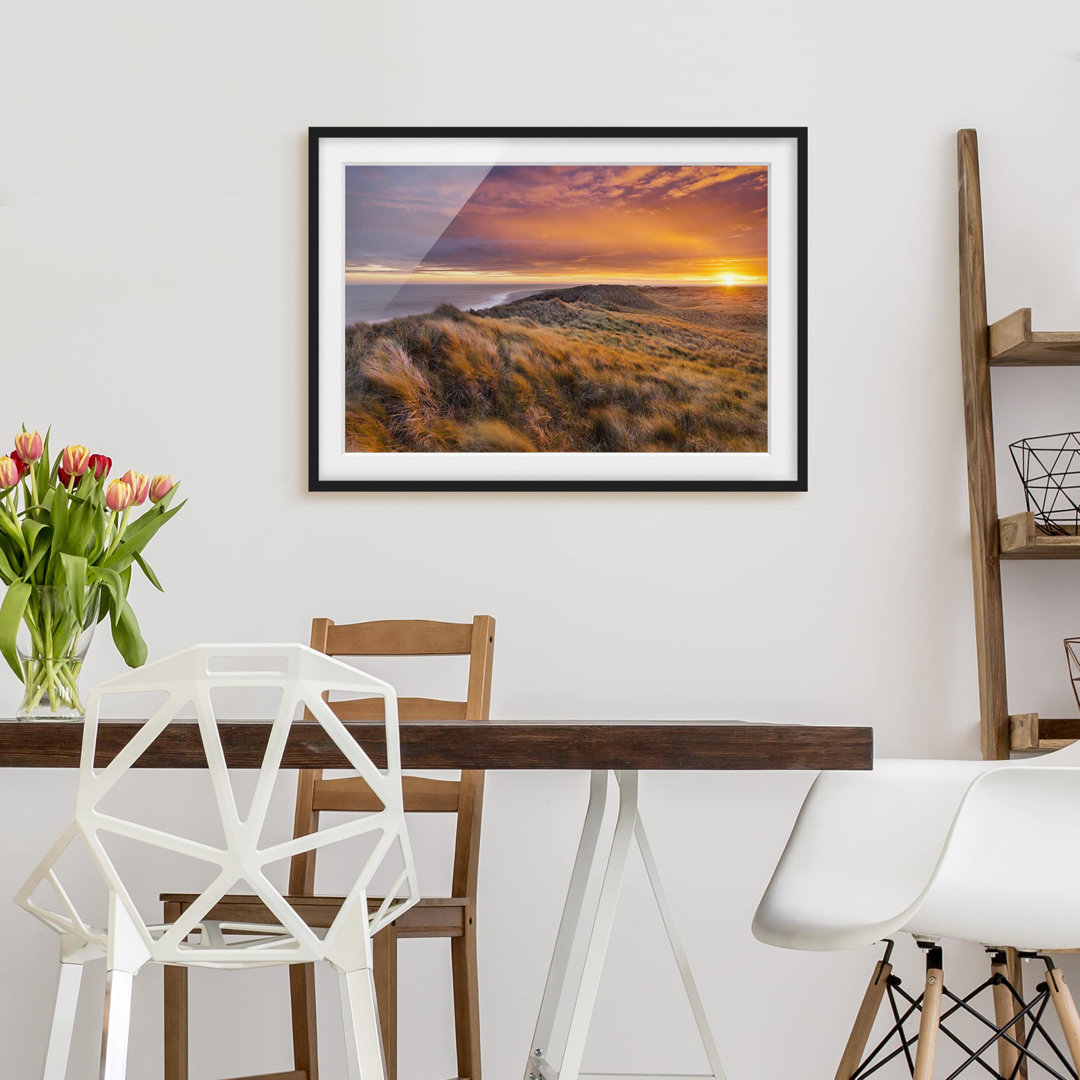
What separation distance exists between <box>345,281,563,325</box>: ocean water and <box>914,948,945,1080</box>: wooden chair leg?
163 centimetres

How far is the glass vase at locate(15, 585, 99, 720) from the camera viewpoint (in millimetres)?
1755

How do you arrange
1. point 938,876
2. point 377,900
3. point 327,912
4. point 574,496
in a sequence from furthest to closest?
point 574,496, point 377,900, point 327,912, point 938,876

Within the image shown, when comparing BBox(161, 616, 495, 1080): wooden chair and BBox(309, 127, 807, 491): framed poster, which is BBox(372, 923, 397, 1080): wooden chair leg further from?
BBox(309, 127, 807, 491): framed poster

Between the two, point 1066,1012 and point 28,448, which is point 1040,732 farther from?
point 28,448

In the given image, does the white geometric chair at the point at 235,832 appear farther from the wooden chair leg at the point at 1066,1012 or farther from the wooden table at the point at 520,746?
the wooden chair leg at the point at 1066,1012

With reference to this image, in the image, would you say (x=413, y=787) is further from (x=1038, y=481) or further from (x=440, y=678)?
(x=1038, y=481)

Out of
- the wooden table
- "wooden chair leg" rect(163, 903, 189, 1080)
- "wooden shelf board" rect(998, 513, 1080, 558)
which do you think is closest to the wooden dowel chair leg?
"wooden chair leg" rect(163, 903, 189, 1080)

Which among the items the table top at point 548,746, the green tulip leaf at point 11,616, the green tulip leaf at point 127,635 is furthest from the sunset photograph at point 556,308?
the table top at point 548,746

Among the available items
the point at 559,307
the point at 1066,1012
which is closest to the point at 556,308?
the point at 559,307

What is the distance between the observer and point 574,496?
2555 mm

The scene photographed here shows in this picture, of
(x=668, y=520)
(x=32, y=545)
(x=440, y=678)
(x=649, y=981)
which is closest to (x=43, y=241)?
(x=32, y=545)

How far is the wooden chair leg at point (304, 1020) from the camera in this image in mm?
2158

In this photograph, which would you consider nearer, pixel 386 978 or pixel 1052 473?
pixel 386 978

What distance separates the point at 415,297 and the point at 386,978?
4.72ft
